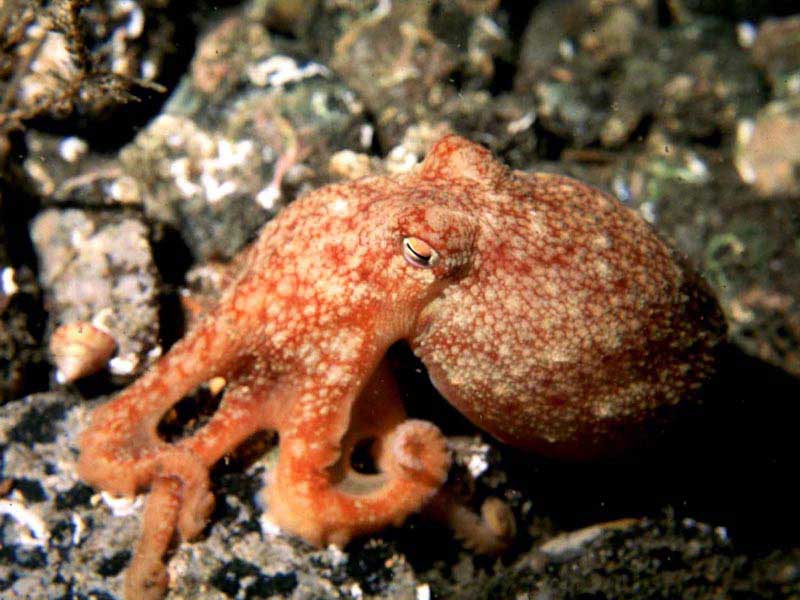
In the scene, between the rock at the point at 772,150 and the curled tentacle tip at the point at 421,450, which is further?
the rock at the point at 772,150

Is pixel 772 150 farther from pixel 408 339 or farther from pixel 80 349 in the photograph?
pixel 80 349

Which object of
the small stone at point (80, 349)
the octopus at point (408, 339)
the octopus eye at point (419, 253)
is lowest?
the small stone at point (80, 349)

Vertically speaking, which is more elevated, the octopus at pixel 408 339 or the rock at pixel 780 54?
the rock at pixel 780 54

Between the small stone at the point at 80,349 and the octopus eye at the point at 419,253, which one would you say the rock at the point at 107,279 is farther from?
the octopus eye at the point at 419,253

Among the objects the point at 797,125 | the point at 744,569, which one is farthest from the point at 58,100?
the point at 797,125

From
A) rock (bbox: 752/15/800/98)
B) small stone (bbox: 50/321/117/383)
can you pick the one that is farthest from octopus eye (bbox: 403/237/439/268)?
rock (bbox: 752/15/800/98)

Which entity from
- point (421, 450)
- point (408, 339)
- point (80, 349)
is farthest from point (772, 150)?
point (80, 349)

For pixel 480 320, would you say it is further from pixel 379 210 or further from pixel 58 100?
pixel 58 100

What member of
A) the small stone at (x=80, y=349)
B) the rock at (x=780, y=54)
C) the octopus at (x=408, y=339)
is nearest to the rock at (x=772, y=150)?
the rock at (x=780, y=54)
